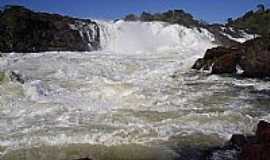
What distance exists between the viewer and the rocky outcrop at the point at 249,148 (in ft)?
20.9

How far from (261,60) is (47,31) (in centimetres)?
1925

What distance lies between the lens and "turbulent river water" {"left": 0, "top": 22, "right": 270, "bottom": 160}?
29.7ft

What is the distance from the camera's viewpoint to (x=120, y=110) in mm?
12250

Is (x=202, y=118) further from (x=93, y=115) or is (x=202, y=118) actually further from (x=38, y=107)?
(x=38, y=107)

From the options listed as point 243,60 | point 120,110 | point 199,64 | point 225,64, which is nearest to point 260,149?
point 120,110

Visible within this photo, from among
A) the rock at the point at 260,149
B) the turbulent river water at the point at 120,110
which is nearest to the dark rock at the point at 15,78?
the turbulent river water at the point at 120,110

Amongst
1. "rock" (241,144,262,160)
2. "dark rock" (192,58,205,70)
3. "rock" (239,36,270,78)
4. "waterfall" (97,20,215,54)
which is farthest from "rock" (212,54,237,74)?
"waterfall" (97,20,215,54)

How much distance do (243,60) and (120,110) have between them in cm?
911

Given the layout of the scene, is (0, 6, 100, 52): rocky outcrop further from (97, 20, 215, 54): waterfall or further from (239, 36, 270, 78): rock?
(239, 36, 270, 78): rock

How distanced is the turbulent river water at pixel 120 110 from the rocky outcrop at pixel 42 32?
31.9 ft

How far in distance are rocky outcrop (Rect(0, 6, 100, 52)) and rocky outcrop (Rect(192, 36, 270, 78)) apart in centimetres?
1398

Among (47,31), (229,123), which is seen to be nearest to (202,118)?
(229,123)

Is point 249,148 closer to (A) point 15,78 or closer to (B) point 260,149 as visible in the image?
(B) point 260,149

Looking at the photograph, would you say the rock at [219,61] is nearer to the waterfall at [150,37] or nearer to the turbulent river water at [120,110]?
the turbulent river water at [120,110]
